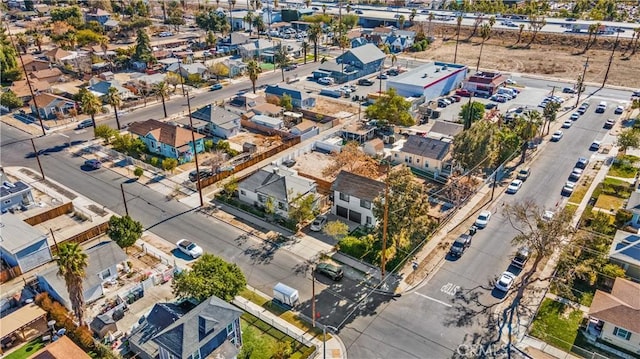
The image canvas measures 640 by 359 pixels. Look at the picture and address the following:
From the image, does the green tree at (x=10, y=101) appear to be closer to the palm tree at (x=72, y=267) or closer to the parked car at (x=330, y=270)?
the palm tree at (x=72, y=267)

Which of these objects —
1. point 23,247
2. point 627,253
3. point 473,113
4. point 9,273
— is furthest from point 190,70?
point 627,253

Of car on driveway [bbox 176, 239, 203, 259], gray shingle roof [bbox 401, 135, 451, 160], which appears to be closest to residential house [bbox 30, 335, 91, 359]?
car on driveway [bbox 176, 239, 203, 259]

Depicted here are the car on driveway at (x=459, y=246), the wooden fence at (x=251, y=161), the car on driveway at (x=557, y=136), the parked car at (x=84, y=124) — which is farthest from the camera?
the parked car at (x=84, y=124)

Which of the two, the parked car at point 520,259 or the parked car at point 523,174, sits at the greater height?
the parked car at point 523,174

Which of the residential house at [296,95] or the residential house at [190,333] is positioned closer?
the residential house at [190,333]

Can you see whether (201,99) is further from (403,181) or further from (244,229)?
(403,181)

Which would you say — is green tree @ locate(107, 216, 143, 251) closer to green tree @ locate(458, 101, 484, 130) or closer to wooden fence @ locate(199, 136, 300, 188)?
wooden fence @ locate(199, 136, 300, 188)

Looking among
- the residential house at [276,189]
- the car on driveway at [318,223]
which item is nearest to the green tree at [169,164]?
the residential house at [276,189]
